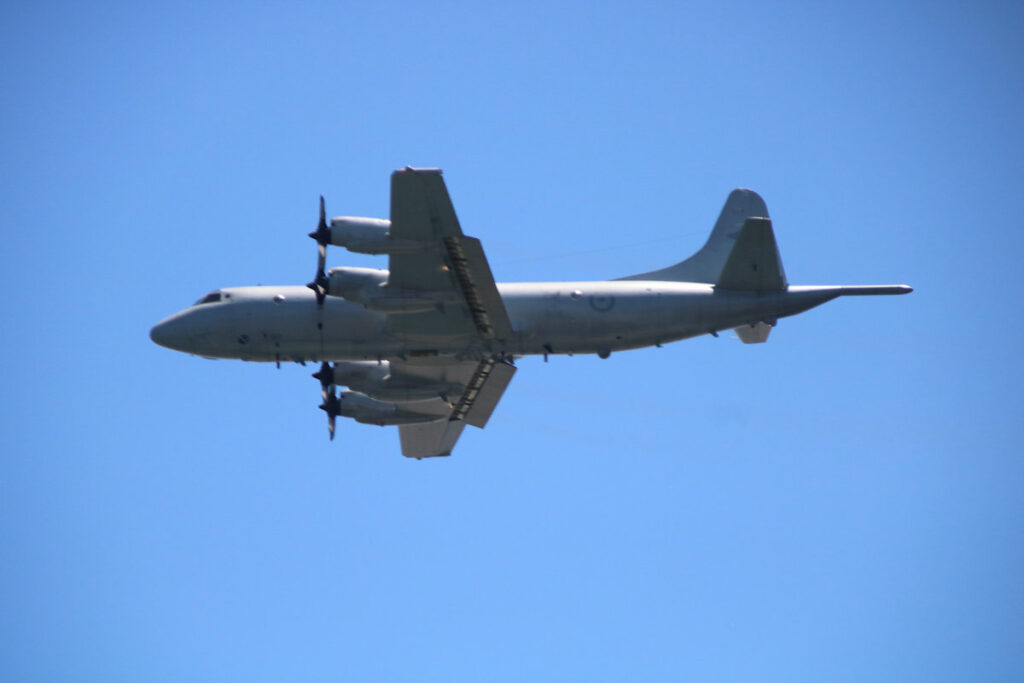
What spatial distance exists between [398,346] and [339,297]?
2015 millimetres

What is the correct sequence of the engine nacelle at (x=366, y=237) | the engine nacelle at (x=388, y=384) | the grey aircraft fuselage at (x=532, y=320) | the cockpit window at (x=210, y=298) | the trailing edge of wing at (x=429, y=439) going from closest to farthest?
the engine nacelle at (x=366, y=237) → the grey aircraft fuselage at (x=532, y=320) → the cockpit window at (x=210, y=298) → the engine nacelle at (x=388, y=384) → the trailing edge of wing at (x=429, y=439)

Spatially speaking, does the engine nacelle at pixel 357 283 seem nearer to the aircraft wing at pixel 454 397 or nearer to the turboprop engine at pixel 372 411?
the aircraft wing at pixel 454 397

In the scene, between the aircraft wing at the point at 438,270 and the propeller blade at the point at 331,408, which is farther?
the propeller blade at the point at 331,408

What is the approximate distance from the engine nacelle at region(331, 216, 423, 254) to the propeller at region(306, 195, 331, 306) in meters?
0.45

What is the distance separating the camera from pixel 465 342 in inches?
1286

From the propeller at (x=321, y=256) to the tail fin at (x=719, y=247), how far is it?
8.22 metres

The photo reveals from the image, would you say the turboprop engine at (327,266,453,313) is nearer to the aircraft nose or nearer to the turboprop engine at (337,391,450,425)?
the aircraft nose

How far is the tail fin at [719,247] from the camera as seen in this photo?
34.8m

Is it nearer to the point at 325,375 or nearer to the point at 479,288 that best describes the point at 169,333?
the point at 325,375

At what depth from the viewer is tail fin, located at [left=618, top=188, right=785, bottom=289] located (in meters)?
34.8

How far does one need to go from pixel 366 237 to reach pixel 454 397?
278 inches

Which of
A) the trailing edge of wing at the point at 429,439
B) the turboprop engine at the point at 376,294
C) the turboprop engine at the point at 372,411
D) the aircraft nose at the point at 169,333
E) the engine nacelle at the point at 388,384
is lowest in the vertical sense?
the trailing edge of wing at the point at 429,439

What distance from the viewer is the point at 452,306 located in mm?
31859

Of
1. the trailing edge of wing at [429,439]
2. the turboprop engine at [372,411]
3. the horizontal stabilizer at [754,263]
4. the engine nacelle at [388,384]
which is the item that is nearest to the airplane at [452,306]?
the horizontal stabilizer at [754,263]
